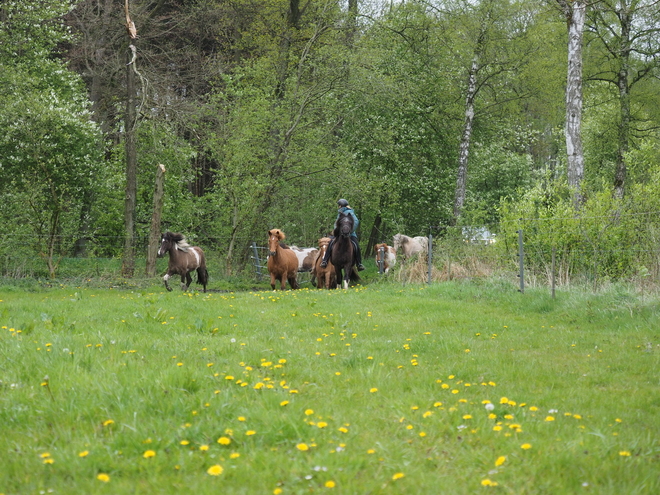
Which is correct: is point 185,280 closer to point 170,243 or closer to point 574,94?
point 170,243

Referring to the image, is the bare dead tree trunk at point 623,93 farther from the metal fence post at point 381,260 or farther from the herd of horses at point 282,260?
the herd of horses at point 282,260

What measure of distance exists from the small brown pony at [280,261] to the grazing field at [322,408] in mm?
8899

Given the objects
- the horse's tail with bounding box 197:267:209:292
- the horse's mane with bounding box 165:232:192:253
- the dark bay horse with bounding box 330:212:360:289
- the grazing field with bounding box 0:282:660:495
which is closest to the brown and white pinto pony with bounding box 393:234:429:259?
the dark bay horse with bounding box 330:212:360:289

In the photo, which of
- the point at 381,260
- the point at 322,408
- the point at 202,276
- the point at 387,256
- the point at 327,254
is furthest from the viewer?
the point at 387,256

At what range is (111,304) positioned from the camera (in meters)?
12.5

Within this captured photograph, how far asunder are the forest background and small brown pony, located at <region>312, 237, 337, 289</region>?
4.66 meters

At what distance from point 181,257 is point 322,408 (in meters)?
14.5

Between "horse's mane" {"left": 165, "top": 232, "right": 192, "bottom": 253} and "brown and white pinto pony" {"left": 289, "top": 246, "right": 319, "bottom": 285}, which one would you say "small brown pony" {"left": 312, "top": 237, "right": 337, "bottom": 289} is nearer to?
"brown and white pinto pony" {"left": 289, "top": 246, "right": 319, "bottom": 285}

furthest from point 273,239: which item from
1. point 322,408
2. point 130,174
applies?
point 322,408

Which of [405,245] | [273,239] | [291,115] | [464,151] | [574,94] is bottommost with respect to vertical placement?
[273,239]

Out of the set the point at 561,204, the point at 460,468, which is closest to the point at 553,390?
the point at 460,468

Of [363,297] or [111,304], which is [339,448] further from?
[363,297]

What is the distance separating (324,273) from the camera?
21.5 m

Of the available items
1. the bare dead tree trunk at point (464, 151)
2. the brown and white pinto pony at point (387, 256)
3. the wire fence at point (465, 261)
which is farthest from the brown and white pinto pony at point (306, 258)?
the bare dead tree trunk at point (464, 151)
